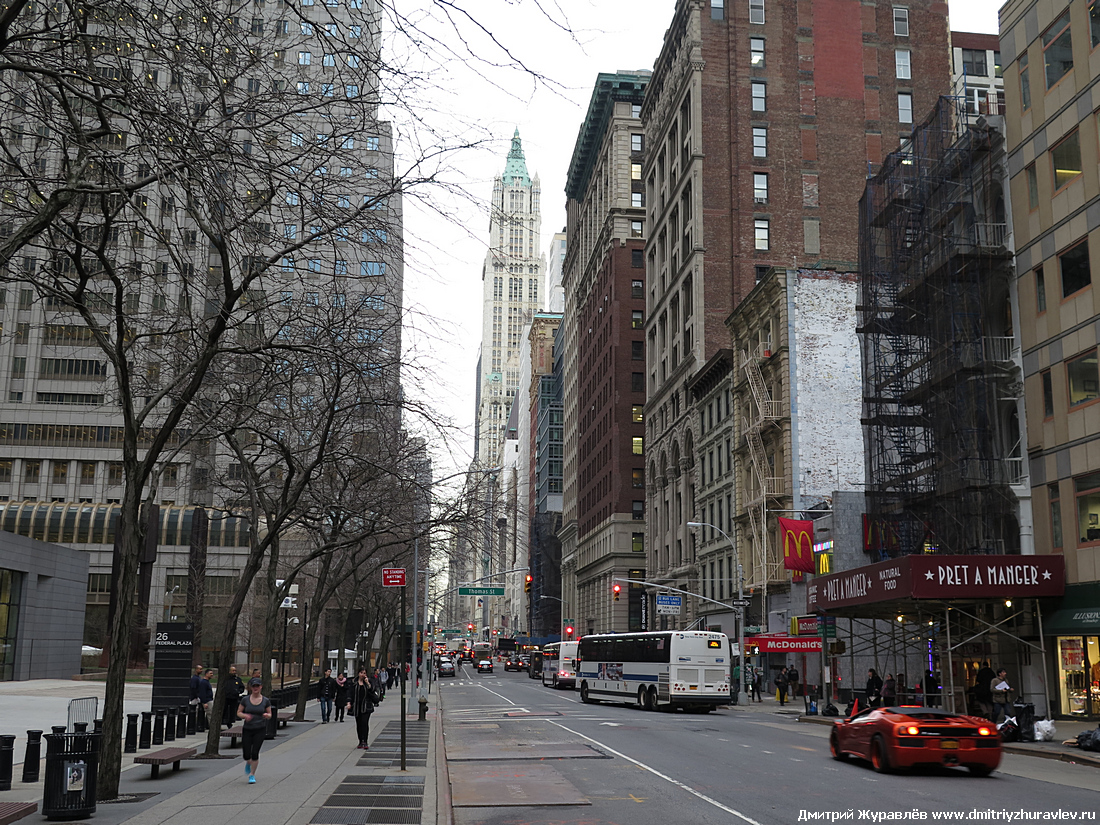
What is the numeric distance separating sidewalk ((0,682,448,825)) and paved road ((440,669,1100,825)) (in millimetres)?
903

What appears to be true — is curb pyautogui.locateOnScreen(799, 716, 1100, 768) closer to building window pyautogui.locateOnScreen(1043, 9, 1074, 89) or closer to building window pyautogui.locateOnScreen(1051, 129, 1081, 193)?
building window pyautogui.locateOnScreen(1051, 129, 1081, 193)

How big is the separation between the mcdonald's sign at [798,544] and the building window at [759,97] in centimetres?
3878

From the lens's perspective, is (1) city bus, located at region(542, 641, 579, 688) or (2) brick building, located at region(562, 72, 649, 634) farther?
(2) brick building, located at region(562, 72, 649, 634)

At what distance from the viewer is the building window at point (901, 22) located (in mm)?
80938

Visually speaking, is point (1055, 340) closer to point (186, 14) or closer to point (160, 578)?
point (186, 14)

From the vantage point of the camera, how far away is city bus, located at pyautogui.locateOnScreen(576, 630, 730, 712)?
43.8 metres

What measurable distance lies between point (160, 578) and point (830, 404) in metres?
63.7

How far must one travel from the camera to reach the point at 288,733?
2945cm

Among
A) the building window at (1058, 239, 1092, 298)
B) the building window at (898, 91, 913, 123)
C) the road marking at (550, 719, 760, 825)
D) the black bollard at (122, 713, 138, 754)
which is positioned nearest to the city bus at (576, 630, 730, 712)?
the road marking at (550, 719, 760, 825)

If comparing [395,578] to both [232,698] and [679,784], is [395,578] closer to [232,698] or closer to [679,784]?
[679,784]

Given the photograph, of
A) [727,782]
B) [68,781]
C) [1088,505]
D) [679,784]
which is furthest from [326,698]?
[1088,505]

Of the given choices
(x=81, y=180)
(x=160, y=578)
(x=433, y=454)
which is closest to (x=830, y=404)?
(x=433, y=454)

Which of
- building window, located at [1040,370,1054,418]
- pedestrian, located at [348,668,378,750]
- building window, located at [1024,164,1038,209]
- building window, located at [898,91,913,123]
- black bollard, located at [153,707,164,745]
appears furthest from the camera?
building window, located at [898,91,913,123]

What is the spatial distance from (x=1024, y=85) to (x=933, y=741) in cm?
Result: 2469
